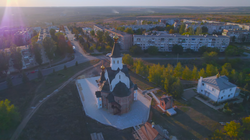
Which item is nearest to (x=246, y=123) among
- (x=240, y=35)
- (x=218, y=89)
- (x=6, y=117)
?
(x=218, y=89)

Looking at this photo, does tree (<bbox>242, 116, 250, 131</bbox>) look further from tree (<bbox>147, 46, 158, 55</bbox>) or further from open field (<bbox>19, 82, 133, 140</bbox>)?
tree (<bbox>147, 46, 158, 55</bbox>)

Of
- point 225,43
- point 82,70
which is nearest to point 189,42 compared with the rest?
point 225,43

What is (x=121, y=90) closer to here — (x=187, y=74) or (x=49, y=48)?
(x=187, y=74)

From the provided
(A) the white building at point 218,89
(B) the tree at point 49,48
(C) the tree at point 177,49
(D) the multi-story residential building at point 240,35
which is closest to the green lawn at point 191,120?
(A) the white building at point 218,89

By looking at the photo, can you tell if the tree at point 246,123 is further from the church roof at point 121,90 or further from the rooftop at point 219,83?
the church roof at point 121,90

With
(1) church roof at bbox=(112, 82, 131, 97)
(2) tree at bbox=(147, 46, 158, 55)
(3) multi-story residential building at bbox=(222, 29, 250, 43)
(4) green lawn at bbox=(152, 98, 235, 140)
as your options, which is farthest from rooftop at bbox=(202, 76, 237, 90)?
(3) multi-story residential building at bbox=(222, 29, 250, 43)

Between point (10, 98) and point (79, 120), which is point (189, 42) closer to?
point (79, 120)
